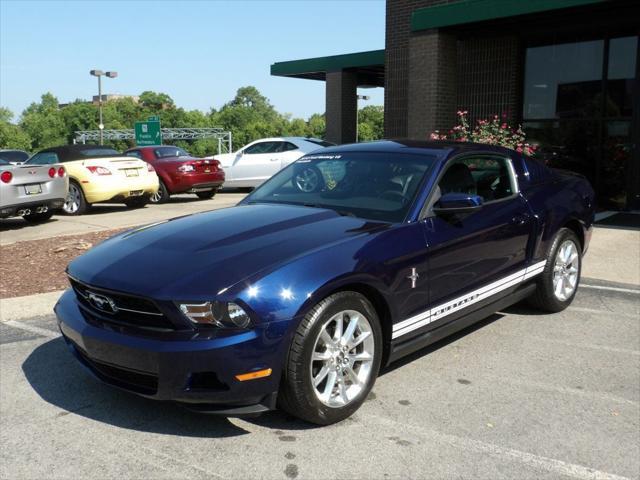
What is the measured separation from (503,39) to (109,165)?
344 inches

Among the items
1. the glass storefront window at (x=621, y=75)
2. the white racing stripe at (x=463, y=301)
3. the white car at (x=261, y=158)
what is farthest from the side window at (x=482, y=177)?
the white car at (x=261, y=158)

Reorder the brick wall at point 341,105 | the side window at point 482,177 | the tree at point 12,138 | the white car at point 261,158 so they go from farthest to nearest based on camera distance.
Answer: the tree at point 12,138 < the brick wall at point 341,105 < the white car at point 261,158 < the side window at point 482,177

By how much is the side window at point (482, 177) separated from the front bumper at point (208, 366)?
2.06 meters

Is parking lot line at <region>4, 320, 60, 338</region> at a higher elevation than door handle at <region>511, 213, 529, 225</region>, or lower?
lower

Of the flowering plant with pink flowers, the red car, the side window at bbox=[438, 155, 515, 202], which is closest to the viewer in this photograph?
the side window at bbox=[438, 155, 515, 202]

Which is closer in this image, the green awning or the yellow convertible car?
the green awning

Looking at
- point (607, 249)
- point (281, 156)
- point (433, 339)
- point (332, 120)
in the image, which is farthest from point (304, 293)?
point (332, 120)

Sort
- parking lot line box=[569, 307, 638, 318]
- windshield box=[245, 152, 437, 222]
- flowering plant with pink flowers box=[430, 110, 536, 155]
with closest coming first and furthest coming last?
windshield box=[245, 152, 437, 222] → parking lot line box=[569, 307, 638, 318] → flowering plant with pink flowers box=[430, 110, 536, 155]

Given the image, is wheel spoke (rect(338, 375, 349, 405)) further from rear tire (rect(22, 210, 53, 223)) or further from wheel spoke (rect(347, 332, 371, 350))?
rear tire (rect(22, 210, 53, 223))

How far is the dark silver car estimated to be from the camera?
10.3 metres

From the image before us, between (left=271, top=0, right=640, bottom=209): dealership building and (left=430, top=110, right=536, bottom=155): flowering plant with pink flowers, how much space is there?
0.39m

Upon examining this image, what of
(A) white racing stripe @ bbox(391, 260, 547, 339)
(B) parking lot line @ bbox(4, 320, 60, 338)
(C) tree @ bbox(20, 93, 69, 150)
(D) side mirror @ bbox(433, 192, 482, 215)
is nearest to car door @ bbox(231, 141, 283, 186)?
(B) parking lot line @ bbox(4, 320, 60, 338)

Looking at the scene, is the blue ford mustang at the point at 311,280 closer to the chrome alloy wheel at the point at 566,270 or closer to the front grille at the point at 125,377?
the front grille at the point at 125,377

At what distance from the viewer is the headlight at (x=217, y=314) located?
10.1 ft
